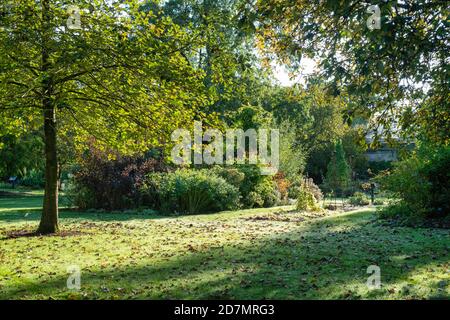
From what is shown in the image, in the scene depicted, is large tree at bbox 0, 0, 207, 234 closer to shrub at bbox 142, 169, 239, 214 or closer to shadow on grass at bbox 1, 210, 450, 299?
shadow on grass at bbox 1, 210, 450, 299

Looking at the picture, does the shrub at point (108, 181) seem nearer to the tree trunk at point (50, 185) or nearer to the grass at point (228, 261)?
the grass at point (228, 261)

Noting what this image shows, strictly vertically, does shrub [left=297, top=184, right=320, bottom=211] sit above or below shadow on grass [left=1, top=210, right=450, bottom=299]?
above

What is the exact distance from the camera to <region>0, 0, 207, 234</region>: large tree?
8.64 metres

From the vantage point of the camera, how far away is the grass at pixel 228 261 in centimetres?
590

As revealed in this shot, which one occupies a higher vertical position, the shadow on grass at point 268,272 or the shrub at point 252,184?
the shrub at point 252,184

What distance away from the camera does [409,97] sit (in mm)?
7539

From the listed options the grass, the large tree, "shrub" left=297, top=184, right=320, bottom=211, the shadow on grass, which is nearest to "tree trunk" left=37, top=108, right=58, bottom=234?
the large tree

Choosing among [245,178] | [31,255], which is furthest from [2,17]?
[245,178]

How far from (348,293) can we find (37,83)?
6658 mm

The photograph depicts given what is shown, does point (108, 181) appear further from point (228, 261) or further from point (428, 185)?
point (428, 185)

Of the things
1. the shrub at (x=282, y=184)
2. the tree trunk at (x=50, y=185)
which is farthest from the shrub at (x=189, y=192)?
the tree trunk at (x=50, y=185)

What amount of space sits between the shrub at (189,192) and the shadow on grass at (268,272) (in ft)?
26.4

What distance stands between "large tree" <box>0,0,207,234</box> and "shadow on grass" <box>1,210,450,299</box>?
3.47 meters
